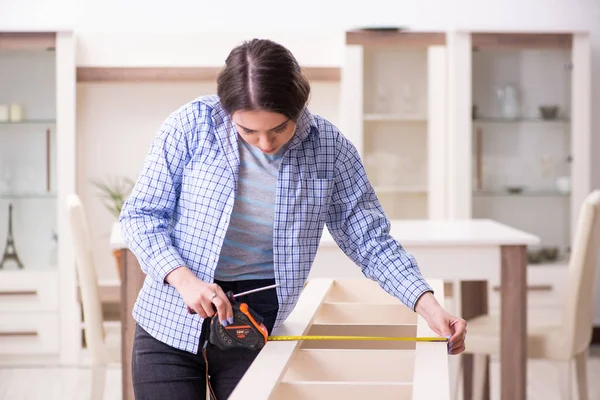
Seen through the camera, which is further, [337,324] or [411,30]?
[411,30]

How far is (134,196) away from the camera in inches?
64.2

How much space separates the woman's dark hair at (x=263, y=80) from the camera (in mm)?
1524

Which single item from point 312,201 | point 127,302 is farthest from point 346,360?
point 127,302

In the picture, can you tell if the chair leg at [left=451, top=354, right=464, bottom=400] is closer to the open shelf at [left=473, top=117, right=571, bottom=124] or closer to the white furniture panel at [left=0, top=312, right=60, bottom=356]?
the open shelf at [left=473, top=117, right=571, bottom=124]

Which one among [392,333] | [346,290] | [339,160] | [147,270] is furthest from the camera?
[346,290]

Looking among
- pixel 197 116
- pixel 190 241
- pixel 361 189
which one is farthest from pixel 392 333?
pixel 197 116

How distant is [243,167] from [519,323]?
1.68 m

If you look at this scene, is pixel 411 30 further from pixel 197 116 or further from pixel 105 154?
pixel 197 116

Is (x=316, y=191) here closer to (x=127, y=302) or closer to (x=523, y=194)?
(x=127, y=302)

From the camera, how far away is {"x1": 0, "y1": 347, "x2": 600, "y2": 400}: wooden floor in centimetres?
394

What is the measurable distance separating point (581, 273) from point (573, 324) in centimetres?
18

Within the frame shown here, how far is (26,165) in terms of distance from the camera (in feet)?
15.1

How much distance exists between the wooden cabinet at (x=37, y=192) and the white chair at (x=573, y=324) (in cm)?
222

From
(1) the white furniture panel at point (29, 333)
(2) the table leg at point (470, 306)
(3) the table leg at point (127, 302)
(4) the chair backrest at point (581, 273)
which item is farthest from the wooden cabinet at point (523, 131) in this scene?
(3) the table leg at point (127, 302)
